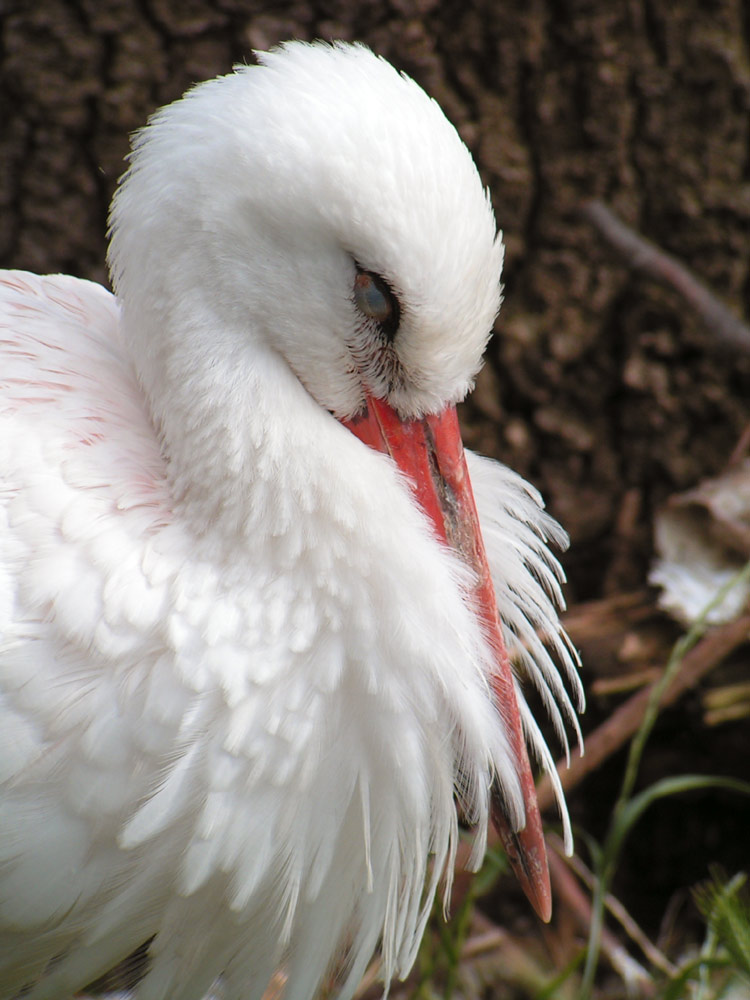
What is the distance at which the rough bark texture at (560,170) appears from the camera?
6.62 feet

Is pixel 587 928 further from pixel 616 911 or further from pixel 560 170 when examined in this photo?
pixel 560 170

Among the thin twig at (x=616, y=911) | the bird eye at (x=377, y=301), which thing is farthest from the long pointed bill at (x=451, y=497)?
the thin twig at (x=616, y=911)

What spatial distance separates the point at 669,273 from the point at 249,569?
4.40ft

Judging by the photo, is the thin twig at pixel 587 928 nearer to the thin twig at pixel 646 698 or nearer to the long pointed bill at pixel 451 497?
the thin twig at pixel 646 698

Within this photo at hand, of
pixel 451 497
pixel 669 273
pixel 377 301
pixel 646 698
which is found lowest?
pixel 646 698

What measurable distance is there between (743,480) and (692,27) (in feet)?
3.16

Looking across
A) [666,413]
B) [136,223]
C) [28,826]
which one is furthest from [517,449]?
[28,826]

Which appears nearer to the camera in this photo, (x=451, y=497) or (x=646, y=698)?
(x=451, y=497)

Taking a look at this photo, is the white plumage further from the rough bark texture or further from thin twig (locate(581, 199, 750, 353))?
thin twig (locate(581, 199, 750, 353))

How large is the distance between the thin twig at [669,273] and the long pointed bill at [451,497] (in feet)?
3.47

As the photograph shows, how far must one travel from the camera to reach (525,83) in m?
2.15

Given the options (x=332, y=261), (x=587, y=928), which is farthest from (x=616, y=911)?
(x=332, y=261)

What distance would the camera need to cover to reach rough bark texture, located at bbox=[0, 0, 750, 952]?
2018 millimetres

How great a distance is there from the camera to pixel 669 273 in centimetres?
218
